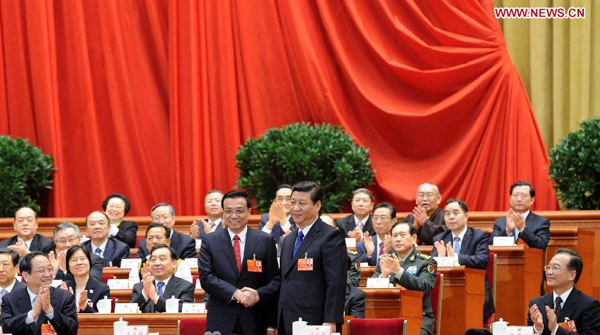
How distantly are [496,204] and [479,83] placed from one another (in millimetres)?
970

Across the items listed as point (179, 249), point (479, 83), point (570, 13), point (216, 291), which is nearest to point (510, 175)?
point (479, 83)

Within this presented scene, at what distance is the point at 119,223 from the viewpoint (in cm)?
736

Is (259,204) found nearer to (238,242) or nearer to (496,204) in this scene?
(496,204)

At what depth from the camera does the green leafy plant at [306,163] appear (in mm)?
7738

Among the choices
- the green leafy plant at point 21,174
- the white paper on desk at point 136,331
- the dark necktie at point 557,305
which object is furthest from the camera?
A: the green leafy plant at point 21,174

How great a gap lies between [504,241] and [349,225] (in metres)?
1.04

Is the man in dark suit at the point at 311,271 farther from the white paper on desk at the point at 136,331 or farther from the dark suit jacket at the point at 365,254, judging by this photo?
the dark suit jacket at the point at 365,254

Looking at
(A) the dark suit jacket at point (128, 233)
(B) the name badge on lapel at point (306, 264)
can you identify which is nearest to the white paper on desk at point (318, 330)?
(B) the name badge on lapel at point (306, 264)

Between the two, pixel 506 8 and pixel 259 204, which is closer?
pixel 259 204

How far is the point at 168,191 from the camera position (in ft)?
29.1

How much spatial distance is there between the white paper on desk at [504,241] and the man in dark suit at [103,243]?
237cm

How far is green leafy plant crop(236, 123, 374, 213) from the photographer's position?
25.4ft

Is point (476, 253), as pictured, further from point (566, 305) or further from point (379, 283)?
point (566, 305)

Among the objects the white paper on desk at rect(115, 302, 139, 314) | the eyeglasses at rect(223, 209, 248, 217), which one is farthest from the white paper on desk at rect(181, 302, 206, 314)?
the eyeglasses at rect(223, 209, 248, 217)
